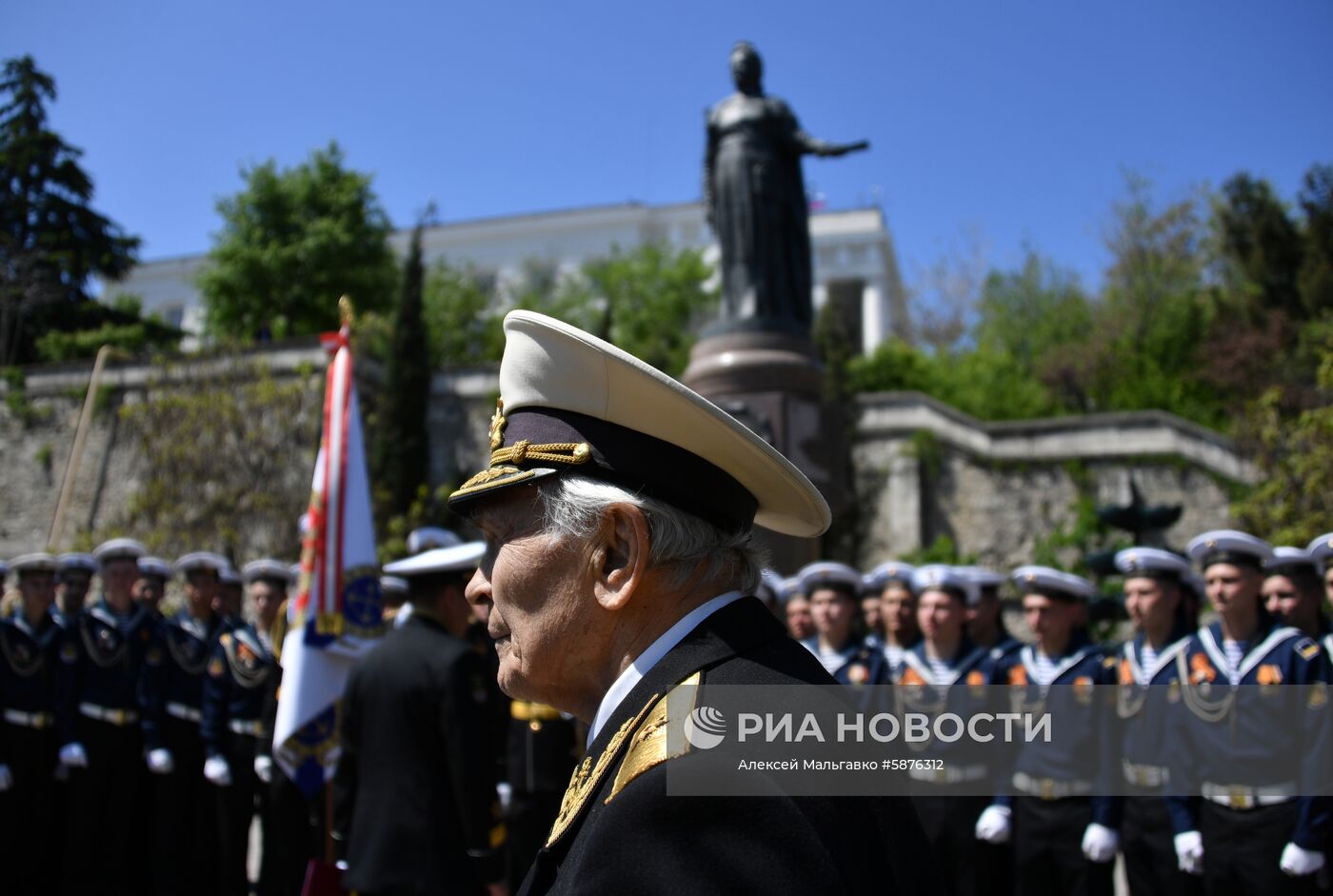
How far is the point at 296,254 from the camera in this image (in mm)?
32188

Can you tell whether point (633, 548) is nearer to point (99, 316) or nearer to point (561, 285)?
point (99, 316)

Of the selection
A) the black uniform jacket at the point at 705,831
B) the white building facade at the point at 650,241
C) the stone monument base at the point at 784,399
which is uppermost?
the white building facade at the point at 650,241

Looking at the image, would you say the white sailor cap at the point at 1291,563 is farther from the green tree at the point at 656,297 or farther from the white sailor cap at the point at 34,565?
the green tree at the point at 656,297

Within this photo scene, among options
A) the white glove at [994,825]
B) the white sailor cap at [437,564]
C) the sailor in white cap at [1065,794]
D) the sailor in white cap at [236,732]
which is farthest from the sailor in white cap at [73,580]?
the sailor in white cap at [1065,794]

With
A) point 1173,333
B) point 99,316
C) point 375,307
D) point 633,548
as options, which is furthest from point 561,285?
point 633,548

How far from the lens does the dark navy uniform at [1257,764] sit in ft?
15.6

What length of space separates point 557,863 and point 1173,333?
28.6 meters

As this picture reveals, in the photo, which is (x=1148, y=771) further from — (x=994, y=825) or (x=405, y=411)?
(x=405, y=411)

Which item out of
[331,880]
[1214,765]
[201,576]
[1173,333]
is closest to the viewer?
[331,880]

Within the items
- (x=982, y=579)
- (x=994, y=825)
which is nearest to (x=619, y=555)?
(x=994, y=825)

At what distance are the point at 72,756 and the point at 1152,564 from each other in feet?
22.3

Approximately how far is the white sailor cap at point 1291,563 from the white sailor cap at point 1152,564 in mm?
422

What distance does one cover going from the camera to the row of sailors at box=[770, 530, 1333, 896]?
488 cm

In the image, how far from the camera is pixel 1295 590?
5.39 meters
